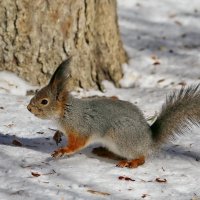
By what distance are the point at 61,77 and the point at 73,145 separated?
47cm

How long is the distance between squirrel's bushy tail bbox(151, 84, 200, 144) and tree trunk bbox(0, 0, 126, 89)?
1.86 m

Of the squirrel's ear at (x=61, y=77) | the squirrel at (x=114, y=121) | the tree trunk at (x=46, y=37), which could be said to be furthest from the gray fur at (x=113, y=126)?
the tree trunk at (x=46, y=37)

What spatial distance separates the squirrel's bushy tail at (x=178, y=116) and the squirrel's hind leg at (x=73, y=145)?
508 millimetres

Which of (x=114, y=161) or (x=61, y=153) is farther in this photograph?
(x=114, y=161)

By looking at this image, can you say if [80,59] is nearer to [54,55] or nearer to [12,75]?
[54,55]

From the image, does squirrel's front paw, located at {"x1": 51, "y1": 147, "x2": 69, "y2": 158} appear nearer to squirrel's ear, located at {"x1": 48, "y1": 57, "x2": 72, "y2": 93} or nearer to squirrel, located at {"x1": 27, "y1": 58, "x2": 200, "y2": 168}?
squirrel, located at {"x1": 27, "y1": 58, "x2": 200, "y2": 168}

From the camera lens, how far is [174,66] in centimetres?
669

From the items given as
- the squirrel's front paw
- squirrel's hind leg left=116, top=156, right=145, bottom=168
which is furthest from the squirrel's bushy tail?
the squirrel's front paw

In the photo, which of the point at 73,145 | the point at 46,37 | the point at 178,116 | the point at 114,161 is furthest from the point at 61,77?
the point at 46,37

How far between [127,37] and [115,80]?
1256 millimetres

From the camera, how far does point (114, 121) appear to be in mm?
4270

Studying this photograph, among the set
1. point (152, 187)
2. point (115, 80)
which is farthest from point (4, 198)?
point (115, 80)

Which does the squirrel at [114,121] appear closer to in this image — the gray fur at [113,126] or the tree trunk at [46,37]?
the gray fur at [113,126]

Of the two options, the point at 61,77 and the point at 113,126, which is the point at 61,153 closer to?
the point at 113,126
